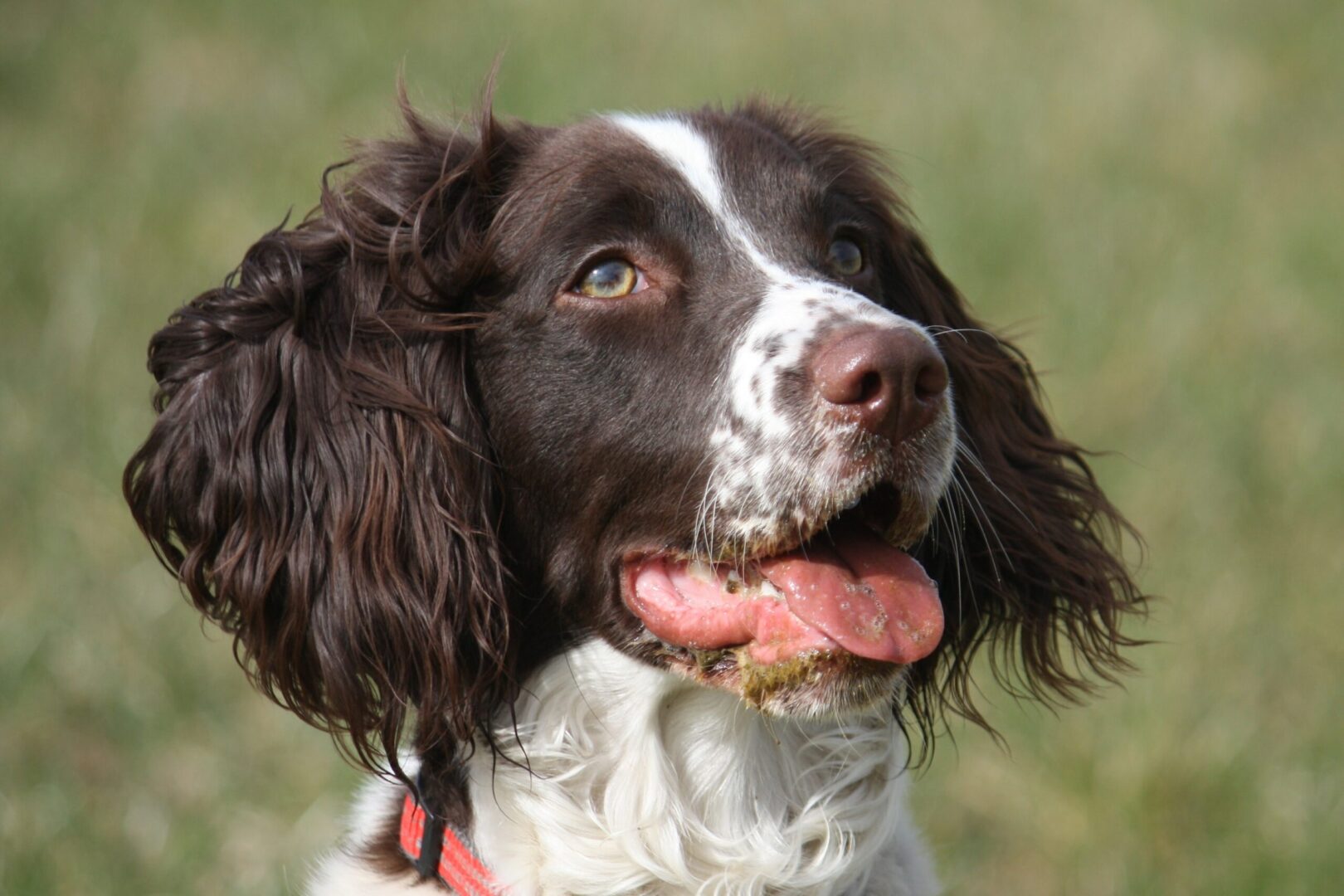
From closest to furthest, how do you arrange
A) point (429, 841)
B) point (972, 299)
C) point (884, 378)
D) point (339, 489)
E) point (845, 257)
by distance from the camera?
point (884, 378), point (339, 489), point (429, 841), point (845, 257), point (972, 299)

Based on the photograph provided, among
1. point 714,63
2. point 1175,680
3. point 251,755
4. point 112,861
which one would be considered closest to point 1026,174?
point 714,63

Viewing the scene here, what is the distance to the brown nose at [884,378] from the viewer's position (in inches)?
90.7

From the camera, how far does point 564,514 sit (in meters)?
2.68

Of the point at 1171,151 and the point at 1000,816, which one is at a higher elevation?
the point at 1171,151

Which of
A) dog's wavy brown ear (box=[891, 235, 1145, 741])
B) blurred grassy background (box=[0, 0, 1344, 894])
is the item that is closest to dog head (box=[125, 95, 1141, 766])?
dog's wavy brown ear (box=[891, 235, 1145, 741])

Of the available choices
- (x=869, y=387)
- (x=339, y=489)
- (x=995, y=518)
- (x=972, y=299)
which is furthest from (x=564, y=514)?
(x=972, y=299)

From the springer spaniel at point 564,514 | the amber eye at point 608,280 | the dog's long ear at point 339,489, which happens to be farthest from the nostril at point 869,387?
the dog's long ear at point 339,489

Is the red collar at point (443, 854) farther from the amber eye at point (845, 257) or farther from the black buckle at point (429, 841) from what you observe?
the amber eye at point (845, 257)

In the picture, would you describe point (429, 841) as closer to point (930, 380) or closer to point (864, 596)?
point (864, 596)

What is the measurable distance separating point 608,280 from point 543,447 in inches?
11.9

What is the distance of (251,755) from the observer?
448 centimetres

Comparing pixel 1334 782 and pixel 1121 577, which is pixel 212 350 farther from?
pixel 1334 782

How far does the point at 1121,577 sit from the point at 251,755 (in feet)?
8.30

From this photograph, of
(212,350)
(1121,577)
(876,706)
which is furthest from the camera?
(1121,577)
